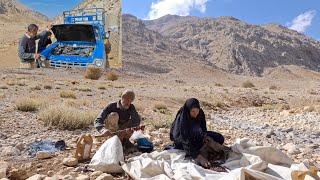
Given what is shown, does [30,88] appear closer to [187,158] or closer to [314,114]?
[314,114]

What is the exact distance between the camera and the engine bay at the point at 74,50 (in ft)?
52.3

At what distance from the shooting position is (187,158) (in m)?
6.00

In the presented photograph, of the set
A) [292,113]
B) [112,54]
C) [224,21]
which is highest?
[224,21]

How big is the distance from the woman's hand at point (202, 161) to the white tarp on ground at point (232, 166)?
0.41 ft

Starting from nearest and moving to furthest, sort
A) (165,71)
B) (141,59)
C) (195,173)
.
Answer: (195,173)
(165,71)
(141,59)

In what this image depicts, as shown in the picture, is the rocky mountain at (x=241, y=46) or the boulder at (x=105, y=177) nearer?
the boulder at (x=105, y=177)

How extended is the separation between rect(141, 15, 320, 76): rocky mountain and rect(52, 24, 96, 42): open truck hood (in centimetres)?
3874

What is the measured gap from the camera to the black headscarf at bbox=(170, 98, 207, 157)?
6.09 meters

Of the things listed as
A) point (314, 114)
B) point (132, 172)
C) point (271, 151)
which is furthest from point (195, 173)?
point (314, 114)

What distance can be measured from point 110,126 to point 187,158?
118cm

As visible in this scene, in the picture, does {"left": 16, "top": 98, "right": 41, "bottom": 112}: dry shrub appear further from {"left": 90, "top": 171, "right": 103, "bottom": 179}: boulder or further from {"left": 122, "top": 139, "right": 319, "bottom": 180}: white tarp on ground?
{"left": 90, "top": 171, "right": 103, "bottom": 179}: boulder

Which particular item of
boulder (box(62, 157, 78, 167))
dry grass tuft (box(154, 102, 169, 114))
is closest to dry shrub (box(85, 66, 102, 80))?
dry grass tuft (box(154, 102, 169, 114))

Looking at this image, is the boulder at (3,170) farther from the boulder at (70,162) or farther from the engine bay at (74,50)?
the engine bay at (74,50)

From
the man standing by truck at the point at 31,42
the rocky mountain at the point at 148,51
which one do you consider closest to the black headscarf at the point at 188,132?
the man standing by truck at the point at 31,42
